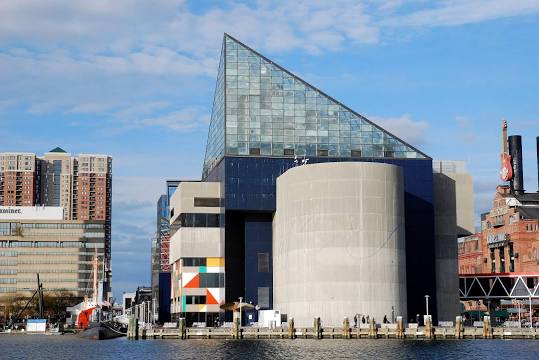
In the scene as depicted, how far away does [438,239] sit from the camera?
165m

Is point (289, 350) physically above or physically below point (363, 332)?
below

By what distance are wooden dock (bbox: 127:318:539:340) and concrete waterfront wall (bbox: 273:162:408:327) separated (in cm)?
575

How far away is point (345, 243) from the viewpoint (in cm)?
14325

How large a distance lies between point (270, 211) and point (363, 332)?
3396cm

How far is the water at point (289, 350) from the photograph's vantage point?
108 meters

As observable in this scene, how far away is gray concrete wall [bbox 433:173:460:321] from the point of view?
164m

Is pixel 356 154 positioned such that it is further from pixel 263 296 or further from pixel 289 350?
pixel 289 350

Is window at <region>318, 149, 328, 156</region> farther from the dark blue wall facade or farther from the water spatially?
the water

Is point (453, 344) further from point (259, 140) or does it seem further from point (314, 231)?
point (259, 140)

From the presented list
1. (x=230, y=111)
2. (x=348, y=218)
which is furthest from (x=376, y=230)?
(x=230, y=111)

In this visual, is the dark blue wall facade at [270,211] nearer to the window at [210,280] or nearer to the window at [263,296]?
the window at [263,296]

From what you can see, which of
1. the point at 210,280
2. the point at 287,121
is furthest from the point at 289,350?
the point at 287,121

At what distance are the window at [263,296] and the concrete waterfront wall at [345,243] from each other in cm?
1160

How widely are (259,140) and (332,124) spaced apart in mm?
13534
